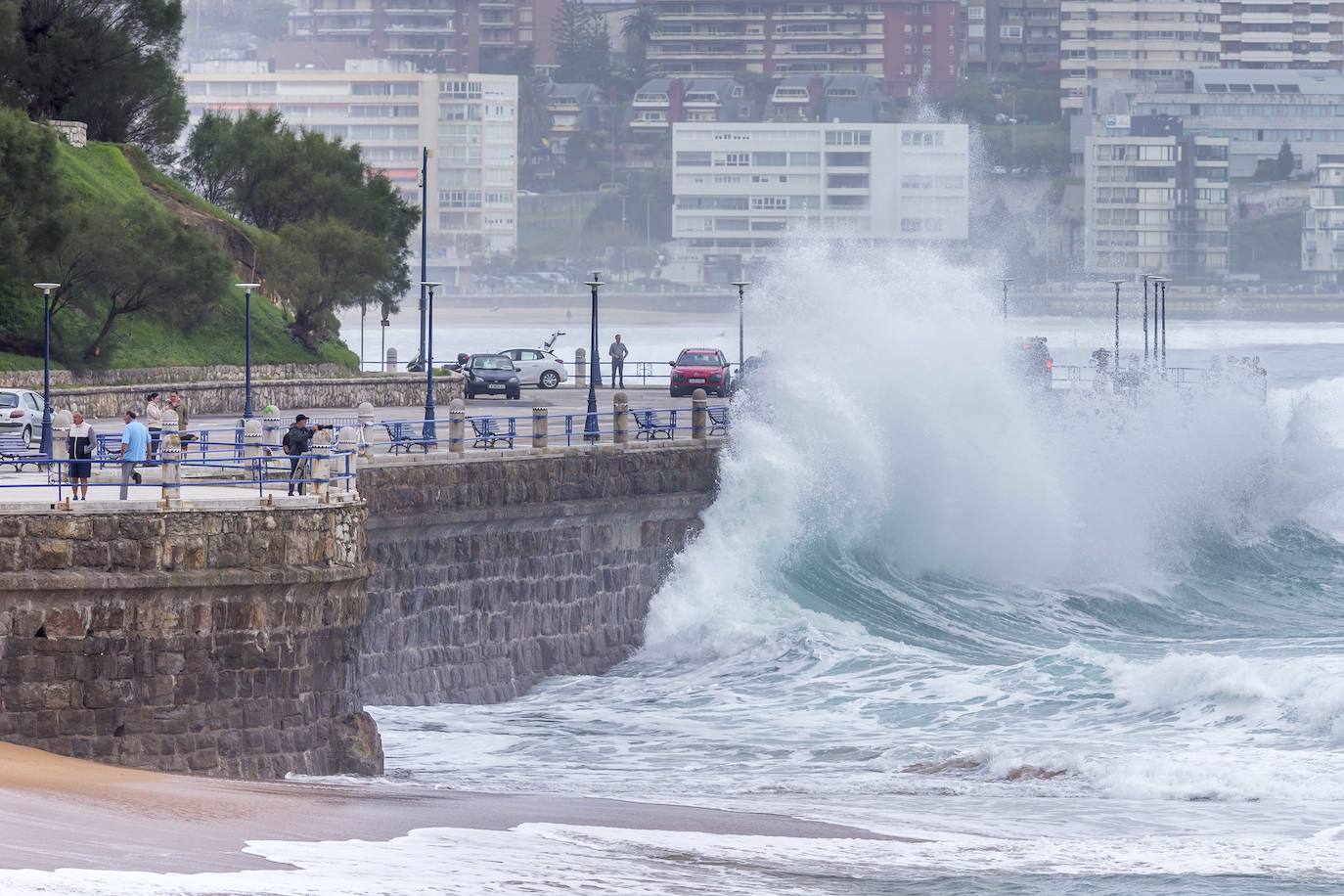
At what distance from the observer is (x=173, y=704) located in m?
20.2

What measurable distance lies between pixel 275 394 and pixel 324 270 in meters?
13.0

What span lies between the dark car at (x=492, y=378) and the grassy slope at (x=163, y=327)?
376cm

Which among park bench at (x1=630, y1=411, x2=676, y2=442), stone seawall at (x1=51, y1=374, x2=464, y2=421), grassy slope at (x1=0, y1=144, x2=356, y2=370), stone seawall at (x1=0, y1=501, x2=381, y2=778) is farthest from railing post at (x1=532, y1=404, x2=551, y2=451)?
grassy slope at (x1=0, y1=144, x2=356, y2=370)

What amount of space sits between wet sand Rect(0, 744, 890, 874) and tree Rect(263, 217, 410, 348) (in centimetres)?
3701

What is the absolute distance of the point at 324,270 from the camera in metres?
59.6

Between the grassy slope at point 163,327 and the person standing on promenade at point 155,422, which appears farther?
the grassy slope at point 163,327

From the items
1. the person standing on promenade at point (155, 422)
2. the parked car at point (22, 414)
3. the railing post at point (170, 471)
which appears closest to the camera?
the railing post at point (170, 471)

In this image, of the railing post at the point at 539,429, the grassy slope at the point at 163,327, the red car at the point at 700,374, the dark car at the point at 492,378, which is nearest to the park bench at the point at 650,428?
the railing post at the point at 539,429

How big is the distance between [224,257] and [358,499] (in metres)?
31.2

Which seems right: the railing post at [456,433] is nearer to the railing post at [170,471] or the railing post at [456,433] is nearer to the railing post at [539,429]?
the railing post at [539,429]

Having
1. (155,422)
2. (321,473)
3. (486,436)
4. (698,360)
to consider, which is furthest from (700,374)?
(321,473)

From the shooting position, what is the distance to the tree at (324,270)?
189 feet

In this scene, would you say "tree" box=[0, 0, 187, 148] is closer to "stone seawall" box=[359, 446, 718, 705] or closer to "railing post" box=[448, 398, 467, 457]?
"stone seawall" box=[359, 446, 718, 705]

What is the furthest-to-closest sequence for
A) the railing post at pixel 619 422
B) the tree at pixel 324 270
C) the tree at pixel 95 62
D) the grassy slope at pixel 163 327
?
the tree at pixel 95 62 < the tree at pixel 324 270 < the grassy slope at pixel 163 327 < the railing post at pixel 619 422
